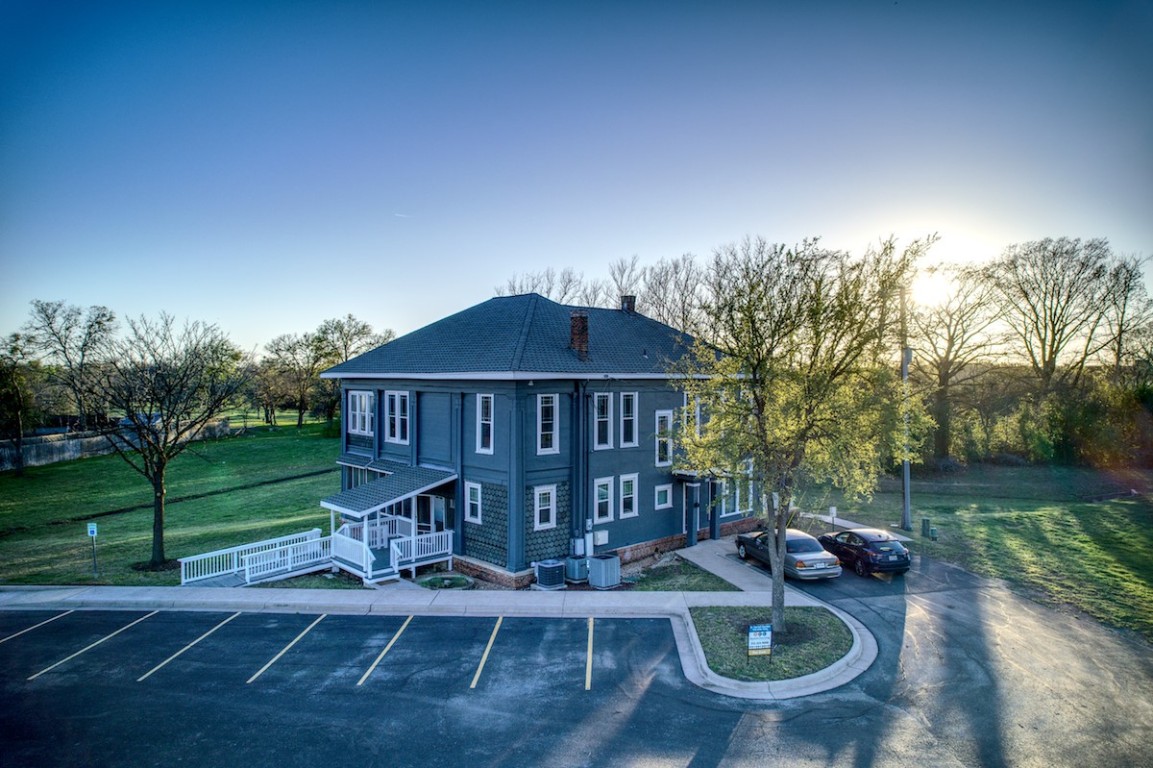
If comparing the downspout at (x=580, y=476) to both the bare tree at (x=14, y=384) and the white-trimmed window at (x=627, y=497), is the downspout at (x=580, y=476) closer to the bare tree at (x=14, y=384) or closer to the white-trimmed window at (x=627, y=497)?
the white-trimmed window at (x=627, y=497)

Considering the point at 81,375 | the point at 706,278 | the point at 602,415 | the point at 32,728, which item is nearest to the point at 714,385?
the point at 602,415

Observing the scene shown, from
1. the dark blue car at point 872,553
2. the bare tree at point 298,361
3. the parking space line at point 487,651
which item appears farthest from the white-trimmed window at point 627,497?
the bare tree at point 298,361

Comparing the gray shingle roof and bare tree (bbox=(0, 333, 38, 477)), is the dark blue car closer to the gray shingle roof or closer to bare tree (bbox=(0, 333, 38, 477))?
the gray shingle roof

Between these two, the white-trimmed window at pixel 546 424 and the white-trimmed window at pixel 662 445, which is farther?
the white-trimmed window at pixel 662 445

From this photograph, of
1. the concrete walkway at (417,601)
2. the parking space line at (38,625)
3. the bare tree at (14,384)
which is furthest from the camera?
the bare tree at (14,384)

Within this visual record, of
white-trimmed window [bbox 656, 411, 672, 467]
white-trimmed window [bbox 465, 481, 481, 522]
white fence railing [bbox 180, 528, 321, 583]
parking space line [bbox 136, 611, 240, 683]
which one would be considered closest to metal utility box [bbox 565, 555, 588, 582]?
white-trimmed window [bbox 465, 481, 481, 522]

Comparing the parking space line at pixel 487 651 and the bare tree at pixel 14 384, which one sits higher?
the bare tree at pixel 14 384

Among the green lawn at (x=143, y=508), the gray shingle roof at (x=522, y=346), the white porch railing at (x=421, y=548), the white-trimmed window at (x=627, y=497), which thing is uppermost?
the gray shingle roof at (x=522, y=346)
